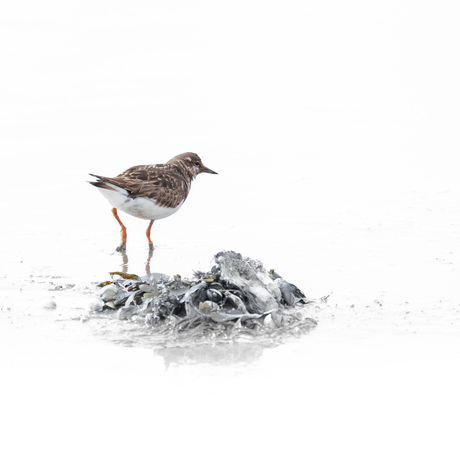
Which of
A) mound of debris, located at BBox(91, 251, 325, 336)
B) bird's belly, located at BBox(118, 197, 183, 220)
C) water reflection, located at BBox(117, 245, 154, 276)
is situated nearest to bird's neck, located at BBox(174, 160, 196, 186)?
bird's belly, located at BBox(118, 197, 183, 220)

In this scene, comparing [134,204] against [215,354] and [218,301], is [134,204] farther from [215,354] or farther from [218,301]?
[215,354]

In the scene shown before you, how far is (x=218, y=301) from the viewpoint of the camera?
6730 mm

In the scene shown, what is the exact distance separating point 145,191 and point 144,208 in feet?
0.74

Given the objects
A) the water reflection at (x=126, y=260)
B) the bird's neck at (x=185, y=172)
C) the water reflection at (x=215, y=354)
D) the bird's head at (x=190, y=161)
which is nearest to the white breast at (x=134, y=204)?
the water reflection at (x=126, y=260)

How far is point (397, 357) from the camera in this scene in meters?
5.87

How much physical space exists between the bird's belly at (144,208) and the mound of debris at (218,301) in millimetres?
2249

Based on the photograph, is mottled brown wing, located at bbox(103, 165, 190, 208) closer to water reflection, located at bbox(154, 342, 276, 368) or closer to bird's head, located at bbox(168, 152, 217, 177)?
bird's head, located at bbox(168, 152, 217, 177)

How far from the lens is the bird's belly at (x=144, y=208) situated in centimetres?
958

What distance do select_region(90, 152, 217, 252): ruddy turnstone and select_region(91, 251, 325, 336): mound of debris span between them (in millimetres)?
2177

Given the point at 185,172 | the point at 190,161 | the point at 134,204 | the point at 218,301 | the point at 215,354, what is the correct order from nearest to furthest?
1. the point at 215,354
2. the point at 218,301
3. the point at 134,204
4. the point at 185,172
5. the point at 190,161

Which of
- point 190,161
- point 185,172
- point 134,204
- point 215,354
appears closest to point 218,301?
point 215,354

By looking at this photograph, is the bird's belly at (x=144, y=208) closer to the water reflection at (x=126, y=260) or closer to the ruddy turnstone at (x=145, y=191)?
the ruddy turnstone at (x=145, y=191)

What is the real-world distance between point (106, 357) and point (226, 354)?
2.88 feet

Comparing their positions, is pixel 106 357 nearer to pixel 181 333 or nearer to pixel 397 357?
→ pixel 181 333
